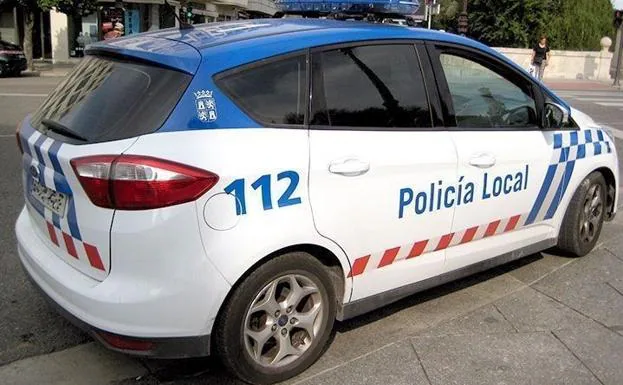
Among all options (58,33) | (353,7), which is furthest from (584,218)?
(58,33)

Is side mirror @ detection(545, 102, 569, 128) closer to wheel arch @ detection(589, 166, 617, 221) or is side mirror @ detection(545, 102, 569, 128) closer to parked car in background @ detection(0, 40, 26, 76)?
wheel arch @ detection(589, 166, 617, 221)

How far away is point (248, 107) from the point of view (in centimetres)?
284

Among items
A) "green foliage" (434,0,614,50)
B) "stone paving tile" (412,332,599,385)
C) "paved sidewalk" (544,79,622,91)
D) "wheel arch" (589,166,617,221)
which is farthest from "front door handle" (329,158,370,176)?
"green foliage" (434,0,614,50)

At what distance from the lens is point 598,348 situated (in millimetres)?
3500

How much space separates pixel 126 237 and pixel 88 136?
0.49 meters

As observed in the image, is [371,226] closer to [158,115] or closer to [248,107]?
[248,107]

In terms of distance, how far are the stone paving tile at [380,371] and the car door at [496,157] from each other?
2.12 ft

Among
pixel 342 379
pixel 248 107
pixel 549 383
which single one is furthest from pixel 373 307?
pixel 248 107

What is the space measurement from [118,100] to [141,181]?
486mm

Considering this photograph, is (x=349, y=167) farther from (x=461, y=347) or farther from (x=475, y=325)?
(x=475, y=325)

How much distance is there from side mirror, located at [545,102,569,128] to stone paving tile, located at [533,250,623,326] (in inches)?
42.5

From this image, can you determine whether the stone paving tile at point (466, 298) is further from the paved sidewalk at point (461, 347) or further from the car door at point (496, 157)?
the car door at point (496, 157)

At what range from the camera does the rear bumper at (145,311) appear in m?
2.64

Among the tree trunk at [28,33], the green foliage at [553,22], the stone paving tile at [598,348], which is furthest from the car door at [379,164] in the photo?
the green foliage at [553,22]
